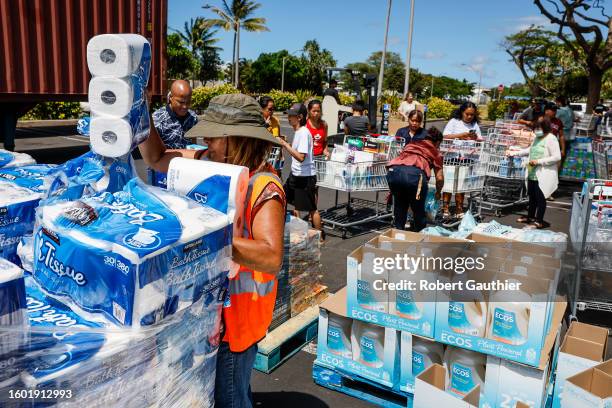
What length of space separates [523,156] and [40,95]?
27.1ft

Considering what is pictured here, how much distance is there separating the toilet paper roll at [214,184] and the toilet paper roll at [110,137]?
18cm

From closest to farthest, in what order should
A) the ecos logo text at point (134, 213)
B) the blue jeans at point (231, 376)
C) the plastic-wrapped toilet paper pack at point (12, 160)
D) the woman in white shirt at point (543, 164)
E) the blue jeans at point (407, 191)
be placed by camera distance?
the ecos logo text at point (134, 213)
the blue jeans at point (231, 376)
the plastic-wrapped toilet paper pack at point (12, 160)
the blue jeans at point (407, 191)
the woman in white shirt at point (543, 164)

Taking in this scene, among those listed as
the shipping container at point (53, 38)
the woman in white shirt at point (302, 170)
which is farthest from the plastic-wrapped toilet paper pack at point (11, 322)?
the shipping container at point (53, 38)

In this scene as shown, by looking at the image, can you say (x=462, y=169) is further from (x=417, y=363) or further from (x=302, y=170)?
(x=417, y=363)

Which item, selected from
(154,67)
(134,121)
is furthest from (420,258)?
(154,67)

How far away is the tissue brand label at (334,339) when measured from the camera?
3.31 metres

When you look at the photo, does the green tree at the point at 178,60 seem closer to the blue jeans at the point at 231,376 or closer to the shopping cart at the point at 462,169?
the shopping cart at the point at 462,169

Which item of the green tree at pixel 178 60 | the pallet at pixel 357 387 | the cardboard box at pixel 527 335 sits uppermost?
the green tree at pixel 178 60

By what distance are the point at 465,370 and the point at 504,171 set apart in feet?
19.4

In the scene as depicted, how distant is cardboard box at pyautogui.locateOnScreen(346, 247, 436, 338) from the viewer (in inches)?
119

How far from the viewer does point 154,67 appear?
10.7 meters

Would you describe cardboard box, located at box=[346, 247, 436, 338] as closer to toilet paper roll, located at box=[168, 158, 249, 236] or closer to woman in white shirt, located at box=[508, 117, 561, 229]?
toilet paper roll, located at box=[168, 158, 249, 236]

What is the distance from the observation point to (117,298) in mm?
1363

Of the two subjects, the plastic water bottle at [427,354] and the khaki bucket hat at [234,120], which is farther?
the plastic water bottle at [427,354]
